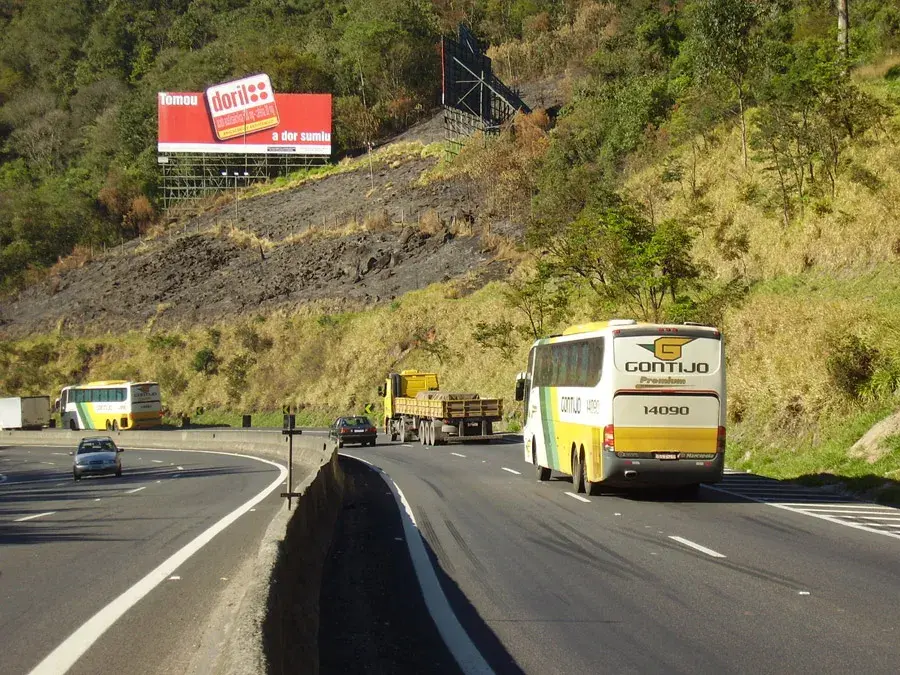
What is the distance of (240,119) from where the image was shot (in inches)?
3597

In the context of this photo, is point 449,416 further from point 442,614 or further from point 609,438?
point 442,614

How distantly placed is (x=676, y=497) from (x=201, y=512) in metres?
9.27

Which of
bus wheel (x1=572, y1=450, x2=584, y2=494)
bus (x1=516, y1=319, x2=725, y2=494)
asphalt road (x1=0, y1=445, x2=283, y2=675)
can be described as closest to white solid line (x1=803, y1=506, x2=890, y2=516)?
bus (x1=516, y1=319, x2=725, y2=494)

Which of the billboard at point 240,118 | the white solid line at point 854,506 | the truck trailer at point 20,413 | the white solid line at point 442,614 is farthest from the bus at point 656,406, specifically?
the billboard at point 240,118

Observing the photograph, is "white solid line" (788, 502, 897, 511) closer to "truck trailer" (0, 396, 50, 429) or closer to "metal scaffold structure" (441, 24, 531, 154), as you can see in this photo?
"metal scaffold structure" (441, 24, 531, 154)

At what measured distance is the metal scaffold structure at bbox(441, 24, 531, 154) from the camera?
76375 mm

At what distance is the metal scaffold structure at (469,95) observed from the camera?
76375 millimetres

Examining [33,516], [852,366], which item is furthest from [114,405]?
[852,366]

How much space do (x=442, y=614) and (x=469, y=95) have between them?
77696 mm

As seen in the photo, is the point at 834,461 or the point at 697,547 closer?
the point at 697,547

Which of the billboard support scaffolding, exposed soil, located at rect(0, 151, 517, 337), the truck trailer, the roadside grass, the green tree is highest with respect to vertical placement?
the billboard support scaffolding

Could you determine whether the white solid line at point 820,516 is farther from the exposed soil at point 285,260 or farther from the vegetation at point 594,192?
the exposed soil at point 285,260

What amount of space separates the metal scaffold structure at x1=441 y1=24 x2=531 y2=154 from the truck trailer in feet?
121

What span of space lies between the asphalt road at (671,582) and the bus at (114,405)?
53.3 metres
